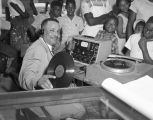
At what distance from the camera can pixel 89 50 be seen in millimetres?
2654

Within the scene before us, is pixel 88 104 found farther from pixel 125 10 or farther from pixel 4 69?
pixel 4 69

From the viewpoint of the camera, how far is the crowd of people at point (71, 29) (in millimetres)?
2313

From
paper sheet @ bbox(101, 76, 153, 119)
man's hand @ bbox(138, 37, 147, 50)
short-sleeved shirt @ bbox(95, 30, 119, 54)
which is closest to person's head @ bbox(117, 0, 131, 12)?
short-sleeved shirt @ bbox(95, 30, 119, 54)

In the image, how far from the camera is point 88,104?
115cm

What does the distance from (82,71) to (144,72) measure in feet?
2.22

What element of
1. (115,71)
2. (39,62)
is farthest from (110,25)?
(39,62)

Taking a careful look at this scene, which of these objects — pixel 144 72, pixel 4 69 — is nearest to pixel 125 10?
pixel 144 72

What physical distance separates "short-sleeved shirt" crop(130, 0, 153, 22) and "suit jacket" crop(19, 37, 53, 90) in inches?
77.9

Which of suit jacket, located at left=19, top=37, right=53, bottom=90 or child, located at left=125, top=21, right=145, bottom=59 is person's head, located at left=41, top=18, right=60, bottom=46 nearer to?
suit jacket, located at left=19, top=37, right=53, bottom=90

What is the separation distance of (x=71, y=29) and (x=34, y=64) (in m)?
1.98

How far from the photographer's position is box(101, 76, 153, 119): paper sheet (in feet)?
3.03

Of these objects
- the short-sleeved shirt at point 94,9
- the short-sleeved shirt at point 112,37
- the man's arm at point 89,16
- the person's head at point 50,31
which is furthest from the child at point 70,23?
the person's head at point 50,31

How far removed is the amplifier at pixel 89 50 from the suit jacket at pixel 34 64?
424 mm

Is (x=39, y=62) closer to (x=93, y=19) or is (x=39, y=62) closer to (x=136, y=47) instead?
(x=136, y=47)
